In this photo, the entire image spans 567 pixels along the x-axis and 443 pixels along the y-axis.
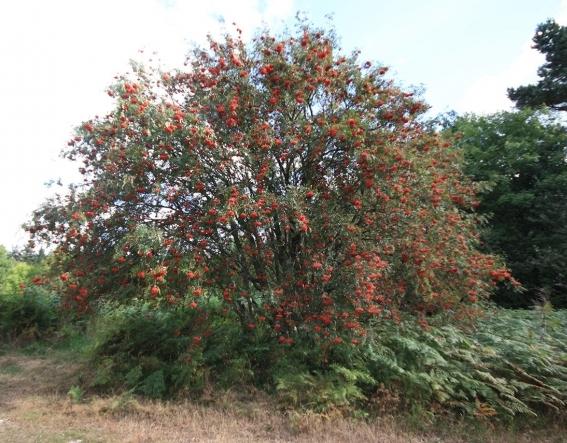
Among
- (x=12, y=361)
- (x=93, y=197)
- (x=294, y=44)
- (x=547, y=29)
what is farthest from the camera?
(x=547, y=29)

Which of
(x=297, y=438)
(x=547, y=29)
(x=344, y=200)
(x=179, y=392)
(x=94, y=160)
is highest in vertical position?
(x=547, y=29)

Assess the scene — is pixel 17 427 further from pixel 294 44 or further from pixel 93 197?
pixel 294 44

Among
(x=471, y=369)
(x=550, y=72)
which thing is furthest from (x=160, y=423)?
(x=550, y=72)

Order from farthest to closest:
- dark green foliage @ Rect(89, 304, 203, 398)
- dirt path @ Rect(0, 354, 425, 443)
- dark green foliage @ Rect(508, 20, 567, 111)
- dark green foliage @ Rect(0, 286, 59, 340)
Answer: dark green foliage @ Rect(508, 20, 567, 111)
dark green foliage @ Rect(0, 286, 59, 340)
dark green foliage @ Rect(89, 304, 203, 398)
dirt path @ Rect(0, 354, 425, 443)

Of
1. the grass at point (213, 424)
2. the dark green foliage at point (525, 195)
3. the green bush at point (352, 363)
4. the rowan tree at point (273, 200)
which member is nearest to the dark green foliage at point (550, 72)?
the dark green foliage at point (525, 195)

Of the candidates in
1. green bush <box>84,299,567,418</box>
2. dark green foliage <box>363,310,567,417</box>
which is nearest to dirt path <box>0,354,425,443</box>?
green bush <box>84,299,567,418</box>

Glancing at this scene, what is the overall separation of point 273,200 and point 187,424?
292 cm

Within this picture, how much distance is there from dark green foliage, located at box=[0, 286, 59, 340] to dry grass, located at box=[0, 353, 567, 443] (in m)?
5.23

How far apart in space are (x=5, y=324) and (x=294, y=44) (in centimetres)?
992

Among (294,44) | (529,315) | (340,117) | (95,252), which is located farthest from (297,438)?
(529,315)

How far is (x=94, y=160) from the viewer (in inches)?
254

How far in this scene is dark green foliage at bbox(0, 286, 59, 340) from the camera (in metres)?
11.2

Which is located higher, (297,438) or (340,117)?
(340,117)

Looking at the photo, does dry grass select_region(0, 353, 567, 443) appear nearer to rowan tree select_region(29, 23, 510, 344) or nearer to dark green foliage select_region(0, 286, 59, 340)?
rowan tree select_region(29, 23, 510, 344)
